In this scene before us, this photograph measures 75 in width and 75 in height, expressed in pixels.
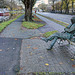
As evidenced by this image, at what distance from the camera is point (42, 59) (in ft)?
14.2

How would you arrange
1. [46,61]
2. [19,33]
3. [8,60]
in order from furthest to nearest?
[19,33]
[8,60]
[46,61]

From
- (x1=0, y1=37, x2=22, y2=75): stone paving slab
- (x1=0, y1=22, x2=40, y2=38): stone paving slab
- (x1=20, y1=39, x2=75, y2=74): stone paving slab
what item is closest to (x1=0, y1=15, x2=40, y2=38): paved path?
(x1=0, y1=22, x2=40, y2=38): stone paving slab

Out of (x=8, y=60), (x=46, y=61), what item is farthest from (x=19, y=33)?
(x=46, y=61)

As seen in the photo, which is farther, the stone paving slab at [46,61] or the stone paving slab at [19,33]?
the stone paving slab at [19,33]

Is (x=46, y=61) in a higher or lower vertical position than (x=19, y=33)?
lower

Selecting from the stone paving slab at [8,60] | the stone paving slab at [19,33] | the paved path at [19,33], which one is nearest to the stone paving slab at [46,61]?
the stone paving slab at [8,60]

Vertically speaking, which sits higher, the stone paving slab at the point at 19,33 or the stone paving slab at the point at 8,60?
the stone paving slab at the point at 19,33

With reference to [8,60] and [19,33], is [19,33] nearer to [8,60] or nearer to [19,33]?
[19,33]

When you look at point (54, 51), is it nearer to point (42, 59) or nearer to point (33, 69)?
point (42, 59)

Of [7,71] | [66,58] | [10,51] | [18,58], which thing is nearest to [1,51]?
[10,51]

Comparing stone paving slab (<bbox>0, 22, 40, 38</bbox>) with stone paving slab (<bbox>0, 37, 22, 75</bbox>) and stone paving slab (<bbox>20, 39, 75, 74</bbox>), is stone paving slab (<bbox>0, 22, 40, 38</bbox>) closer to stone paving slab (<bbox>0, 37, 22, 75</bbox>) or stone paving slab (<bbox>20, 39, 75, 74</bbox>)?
stone paving slab (<bbox>0, 37, 22, 75</bbox>)

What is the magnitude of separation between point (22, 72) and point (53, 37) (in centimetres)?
202

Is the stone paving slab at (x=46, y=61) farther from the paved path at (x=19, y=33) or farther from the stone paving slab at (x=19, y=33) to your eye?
the paved path at (x=19, y=33)

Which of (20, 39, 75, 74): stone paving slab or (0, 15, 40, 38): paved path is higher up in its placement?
(0, 15, 40, 38): paved path
